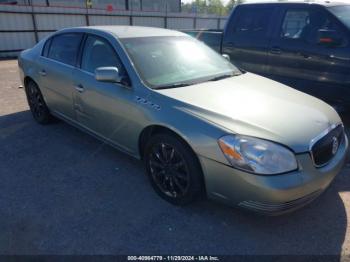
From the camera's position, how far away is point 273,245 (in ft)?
8.38

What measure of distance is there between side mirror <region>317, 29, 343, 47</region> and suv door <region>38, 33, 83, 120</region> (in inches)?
136

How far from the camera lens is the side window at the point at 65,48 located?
411cm

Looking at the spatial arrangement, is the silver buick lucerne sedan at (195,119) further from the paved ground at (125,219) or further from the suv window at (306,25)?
the suv window at (306,25)

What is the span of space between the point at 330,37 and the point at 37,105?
15.4 ft

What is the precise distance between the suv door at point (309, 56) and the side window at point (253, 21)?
28cm

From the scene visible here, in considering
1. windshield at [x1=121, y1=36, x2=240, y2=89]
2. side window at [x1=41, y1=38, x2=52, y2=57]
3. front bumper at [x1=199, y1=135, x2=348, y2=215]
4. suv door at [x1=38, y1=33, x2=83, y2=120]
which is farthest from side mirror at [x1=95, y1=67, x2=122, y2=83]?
side window at [x1=41, y1=38, x2=52, y2=57]

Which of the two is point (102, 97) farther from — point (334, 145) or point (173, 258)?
point (334, 145)

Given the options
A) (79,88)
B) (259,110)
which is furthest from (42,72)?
(259,110)

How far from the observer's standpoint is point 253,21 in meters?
5.60

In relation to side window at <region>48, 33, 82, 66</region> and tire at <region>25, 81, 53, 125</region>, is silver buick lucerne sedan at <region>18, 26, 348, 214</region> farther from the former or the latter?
tire at <region>25, 81, 53, 125</region>

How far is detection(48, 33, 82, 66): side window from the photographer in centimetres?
411

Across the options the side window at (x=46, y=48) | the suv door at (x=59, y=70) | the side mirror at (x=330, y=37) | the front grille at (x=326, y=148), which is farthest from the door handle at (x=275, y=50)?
the side window at (x=46, y=48)

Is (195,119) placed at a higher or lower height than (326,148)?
higher

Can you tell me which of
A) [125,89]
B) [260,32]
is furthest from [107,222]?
[260,32]
